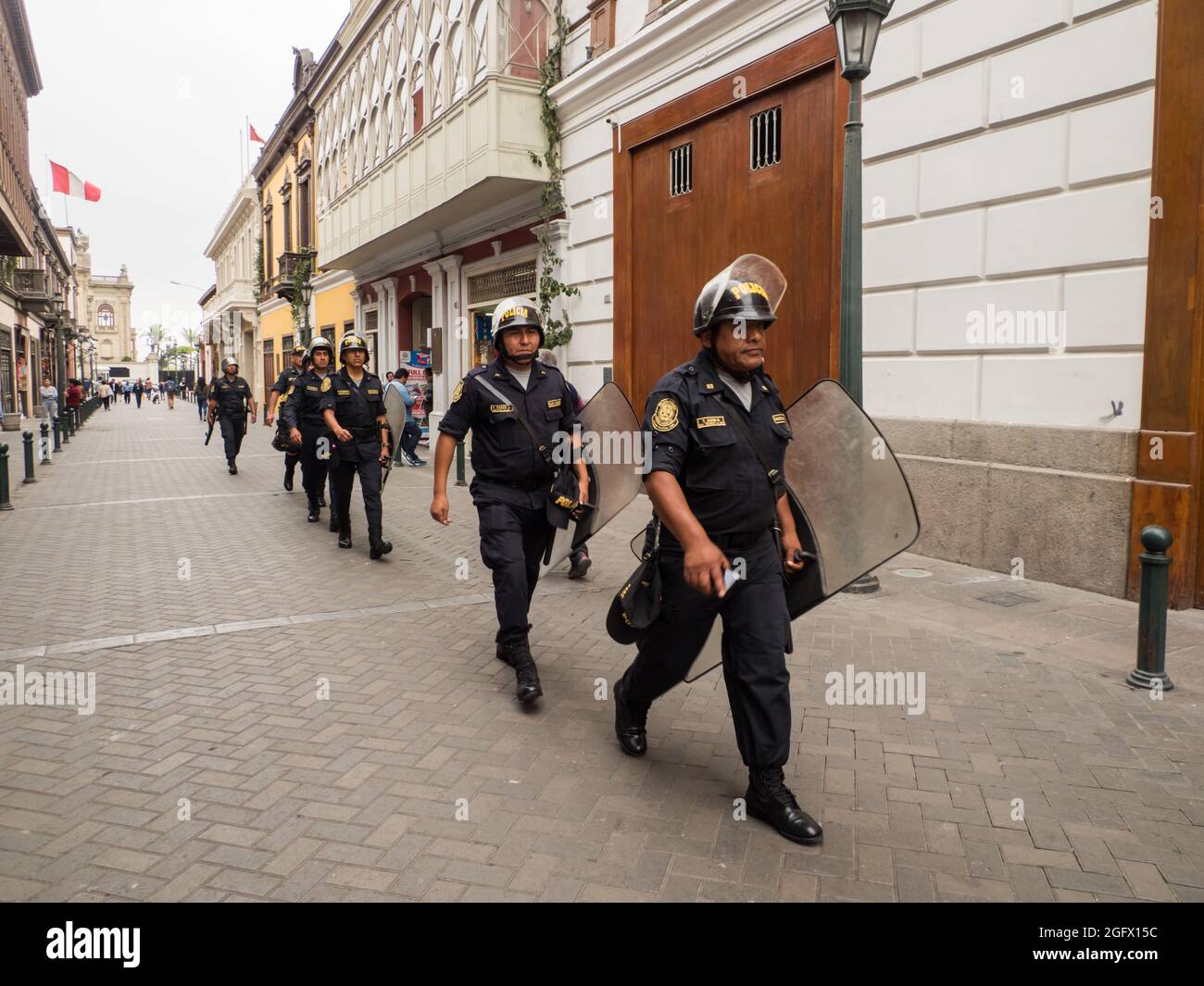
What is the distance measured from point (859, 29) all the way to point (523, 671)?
15.9ft

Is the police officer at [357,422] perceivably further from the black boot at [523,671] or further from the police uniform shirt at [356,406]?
the black boot at [523,671]

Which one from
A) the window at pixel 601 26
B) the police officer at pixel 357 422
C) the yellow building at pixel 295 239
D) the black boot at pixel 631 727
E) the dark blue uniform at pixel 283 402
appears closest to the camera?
the black boot at pixel 631 727

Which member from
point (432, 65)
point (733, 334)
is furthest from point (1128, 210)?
point (432, 65)

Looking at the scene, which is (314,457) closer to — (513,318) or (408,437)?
(513,318)

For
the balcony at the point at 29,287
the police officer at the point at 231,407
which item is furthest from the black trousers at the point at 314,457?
the balcony at the point at 29,287

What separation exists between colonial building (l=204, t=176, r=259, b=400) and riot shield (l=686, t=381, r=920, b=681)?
130 ft

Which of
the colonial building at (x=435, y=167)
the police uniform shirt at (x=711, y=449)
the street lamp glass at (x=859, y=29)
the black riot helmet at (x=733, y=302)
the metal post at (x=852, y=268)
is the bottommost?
the police uniform shirt at (x=711, y=449)

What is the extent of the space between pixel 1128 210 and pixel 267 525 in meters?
8.45

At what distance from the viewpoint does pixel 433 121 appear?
1528 centimetres

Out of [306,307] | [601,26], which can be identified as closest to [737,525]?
[601,26]

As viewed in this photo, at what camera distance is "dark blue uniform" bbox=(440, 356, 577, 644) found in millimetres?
4621

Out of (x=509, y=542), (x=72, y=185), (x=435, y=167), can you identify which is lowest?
(x=509, y=542)

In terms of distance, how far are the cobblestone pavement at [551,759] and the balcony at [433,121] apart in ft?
29.0

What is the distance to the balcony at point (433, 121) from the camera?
43.9ft
